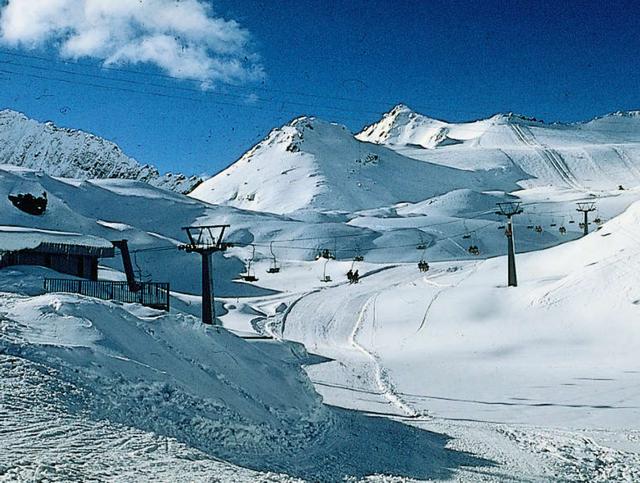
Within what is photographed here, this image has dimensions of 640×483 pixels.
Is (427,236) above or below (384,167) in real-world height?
below

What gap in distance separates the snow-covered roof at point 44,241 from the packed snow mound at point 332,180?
110 meters

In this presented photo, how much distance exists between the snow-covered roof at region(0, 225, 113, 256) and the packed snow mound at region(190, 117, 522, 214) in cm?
11017

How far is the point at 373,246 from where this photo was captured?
275 feet

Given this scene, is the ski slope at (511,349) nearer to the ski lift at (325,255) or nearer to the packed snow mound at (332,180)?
the ski lift at (325,255)

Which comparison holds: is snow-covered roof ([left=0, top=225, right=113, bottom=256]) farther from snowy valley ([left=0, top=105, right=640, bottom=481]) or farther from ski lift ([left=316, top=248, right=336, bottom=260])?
ski lift ([left=316, top=248, right=336, bottom=260])

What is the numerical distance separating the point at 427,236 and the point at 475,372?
63.1 metres

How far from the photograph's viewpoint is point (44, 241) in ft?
96.5

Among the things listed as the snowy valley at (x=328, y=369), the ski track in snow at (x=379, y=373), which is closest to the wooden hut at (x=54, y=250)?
the snowy valley at (x=328, y=369)

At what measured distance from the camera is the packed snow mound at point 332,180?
6043 inches

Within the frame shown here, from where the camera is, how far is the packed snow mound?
15350 cm

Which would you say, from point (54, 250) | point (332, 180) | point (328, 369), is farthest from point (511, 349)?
point (332, 180)

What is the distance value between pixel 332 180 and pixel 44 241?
5424 inches

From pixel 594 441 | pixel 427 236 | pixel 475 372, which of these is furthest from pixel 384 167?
pixel 594 441

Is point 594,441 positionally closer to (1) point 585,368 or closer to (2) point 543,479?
(2) point 543,479
